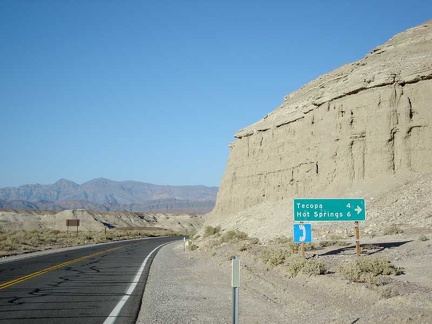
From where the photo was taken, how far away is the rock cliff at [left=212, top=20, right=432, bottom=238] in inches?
1344

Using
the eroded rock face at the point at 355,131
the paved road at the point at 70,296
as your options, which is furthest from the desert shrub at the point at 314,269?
the eroded rock face at the point at 355,131

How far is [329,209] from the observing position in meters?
18.7

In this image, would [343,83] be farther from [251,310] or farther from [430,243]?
[251,310]

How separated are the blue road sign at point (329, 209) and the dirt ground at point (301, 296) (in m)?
1.72

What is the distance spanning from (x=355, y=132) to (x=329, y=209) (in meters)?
19.9

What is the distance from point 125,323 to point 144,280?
7836 millimetres

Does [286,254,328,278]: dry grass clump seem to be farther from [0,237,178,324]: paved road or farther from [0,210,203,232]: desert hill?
[0,210,203,232]: desert hill

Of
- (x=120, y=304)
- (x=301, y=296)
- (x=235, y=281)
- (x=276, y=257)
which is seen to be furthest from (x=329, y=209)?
(x=235, y=281)

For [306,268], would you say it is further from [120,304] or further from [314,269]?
[120,304]

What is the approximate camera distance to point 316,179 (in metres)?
40.2

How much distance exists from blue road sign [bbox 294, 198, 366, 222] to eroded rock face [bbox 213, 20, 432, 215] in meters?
16.5

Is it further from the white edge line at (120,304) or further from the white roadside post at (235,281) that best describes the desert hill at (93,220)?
the white roadside post at (235,281)

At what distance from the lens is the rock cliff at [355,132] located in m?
34.1

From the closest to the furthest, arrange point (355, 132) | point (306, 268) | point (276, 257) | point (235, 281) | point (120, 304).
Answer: point (235, 281)
point (120, 304)
point (306, 268)
point (276, 257)
point (355, 132)
